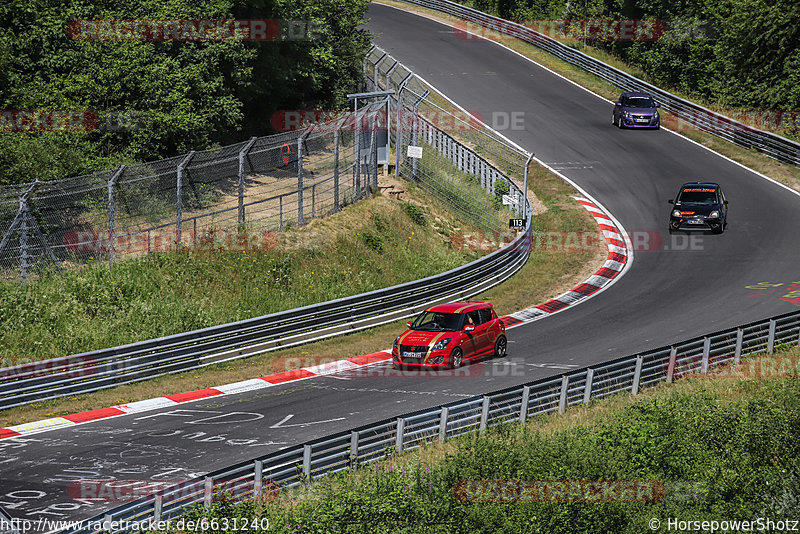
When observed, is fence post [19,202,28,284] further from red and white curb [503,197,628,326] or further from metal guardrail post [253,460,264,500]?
red and white curb [503,197,628,326]

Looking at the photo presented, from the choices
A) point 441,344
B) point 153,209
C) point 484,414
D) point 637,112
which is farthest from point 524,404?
point 637,112

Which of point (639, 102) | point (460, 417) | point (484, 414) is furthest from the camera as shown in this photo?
point (639, 102)

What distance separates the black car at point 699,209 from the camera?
1331 inches

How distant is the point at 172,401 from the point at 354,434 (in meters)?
6.66

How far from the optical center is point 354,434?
50.5 ft

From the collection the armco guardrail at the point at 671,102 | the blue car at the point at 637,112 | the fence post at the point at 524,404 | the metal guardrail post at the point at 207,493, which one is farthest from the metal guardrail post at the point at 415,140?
the metal guardrail post at the point at 207,493

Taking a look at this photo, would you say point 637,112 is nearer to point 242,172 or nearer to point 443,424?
point 242,172

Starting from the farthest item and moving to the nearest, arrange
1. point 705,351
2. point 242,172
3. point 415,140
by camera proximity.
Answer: point 415,140
point 242,172
point 705,351

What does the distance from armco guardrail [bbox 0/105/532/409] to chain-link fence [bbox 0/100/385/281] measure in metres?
3.46

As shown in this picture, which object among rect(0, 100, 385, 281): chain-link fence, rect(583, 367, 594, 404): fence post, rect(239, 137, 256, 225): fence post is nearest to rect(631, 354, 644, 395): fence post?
rect(583, 367, 594, 404): fence post

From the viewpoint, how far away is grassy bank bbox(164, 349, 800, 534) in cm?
1360

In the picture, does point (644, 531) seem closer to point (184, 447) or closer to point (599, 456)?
point (599, 456)

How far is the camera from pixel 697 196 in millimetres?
34344

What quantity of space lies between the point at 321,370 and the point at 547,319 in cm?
774
